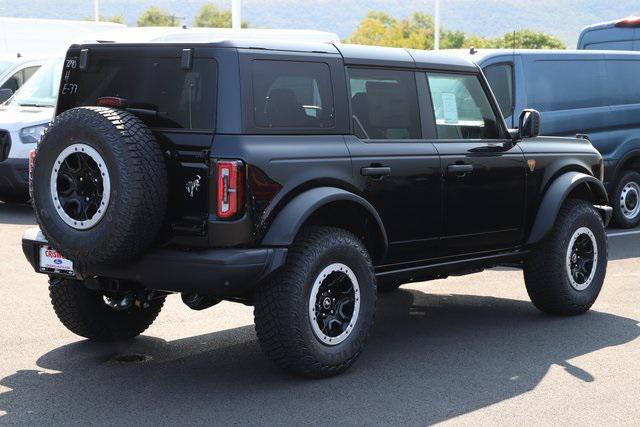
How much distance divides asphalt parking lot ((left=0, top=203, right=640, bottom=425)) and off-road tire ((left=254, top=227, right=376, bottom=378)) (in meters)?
0.13

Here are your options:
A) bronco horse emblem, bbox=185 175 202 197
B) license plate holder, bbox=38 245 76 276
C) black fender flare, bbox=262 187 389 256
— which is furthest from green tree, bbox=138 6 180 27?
bronco horse emblem, bbox=185 175 202 197

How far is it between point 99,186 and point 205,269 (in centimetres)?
69

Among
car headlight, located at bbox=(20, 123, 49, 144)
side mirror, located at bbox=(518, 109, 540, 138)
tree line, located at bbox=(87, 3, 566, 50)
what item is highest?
tree line, located at bbox=(87, 3, 566, 50)

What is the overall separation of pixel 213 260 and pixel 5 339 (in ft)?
6.82

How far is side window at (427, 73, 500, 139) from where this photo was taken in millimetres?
→ 7434

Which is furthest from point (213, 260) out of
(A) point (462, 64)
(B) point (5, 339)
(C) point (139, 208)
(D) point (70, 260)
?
(A) point (462, 64)

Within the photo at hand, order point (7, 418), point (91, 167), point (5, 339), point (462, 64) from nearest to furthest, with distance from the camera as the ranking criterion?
point (7, 418)
point (91, 167)
point (5, 339)
point (462, 64)

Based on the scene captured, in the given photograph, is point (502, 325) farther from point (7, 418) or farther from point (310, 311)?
point (7, 418)

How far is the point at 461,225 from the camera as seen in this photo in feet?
24.3

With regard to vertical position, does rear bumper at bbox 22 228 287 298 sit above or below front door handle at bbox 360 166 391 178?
below

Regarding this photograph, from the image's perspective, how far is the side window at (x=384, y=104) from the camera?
685 cm

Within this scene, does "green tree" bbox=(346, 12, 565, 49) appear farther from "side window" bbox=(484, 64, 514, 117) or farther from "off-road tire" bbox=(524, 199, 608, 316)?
"off-road tire" bbox=(524, 199, 608, 316)

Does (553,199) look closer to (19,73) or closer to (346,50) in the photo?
(346,50)

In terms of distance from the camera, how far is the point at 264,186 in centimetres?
604
